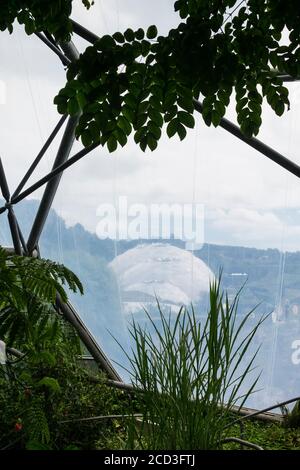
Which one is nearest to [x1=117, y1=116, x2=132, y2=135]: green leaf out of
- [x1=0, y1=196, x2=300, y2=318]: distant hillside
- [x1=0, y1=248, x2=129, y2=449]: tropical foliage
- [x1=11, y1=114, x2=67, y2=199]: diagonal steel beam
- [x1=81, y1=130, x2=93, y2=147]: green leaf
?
[x1=81, y1=130, x2=93, y2=147]: green leaf

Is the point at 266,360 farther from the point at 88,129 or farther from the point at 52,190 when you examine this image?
the point at 88,129

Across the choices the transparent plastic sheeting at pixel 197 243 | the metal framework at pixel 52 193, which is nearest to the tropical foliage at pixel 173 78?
the metal framework at pixel 52 193

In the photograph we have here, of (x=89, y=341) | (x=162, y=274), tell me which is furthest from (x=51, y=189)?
(x=89, y=341)

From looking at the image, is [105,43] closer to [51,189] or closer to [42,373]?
[42,373]

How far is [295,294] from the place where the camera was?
648 cm

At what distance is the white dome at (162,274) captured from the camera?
22.5ft

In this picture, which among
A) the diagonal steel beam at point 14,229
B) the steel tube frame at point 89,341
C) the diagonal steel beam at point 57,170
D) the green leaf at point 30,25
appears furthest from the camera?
the steel tube frame at point 89,341

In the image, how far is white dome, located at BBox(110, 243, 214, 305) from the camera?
6844 mm

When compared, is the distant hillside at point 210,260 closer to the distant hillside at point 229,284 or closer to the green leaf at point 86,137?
the distant hillside at point 229,284

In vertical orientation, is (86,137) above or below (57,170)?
below

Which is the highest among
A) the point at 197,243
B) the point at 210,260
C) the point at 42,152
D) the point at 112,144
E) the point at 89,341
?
the point at 42,152

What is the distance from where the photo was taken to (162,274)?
6988 mm

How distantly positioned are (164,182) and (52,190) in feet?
3.67
